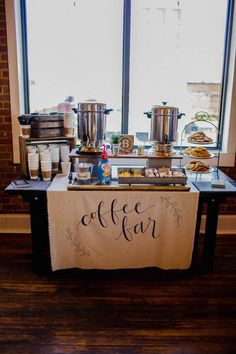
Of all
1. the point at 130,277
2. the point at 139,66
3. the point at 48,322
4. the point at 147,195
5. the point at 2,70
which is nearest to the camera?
the point at 48,322

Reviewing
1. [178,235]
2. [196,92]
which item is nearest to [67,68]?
[196,92]

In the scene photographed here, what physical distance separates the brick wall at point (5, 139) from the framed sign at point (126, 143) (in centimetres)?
110

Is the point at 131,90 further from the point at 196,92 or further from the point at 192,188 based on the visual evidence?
the point at 192,188

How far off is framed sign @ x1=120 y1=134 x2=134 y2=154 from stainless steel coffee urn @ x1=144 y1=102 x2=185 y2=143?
174 millimetres

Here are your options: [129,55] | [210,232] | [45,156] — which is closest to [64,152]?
[45,156]

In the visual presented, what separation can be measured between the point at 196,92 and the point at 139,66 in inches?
22.8

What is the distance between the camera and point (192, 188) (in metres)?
2.45

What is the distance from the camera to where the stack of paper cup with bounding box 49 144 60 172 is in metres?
2.62

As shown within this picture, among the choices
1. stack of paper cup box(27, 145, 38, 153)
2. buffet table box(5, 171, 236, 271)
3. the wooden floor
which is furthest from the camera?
stack of paper cup box(27, 145, 38, 153)

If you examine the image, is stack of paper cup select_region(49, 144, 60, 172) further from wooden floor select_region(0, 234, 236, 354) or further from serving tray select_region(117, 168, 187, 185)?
wooden floor select_region(0, 234, 236, 354)

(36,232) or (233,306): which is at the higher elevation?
(36,232)

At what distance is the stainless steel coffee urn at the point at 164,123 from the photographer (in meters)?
2.48

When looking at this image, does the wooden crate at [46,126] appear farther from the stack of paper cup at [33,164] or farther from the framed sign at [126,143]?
the framed sign at [126,143]

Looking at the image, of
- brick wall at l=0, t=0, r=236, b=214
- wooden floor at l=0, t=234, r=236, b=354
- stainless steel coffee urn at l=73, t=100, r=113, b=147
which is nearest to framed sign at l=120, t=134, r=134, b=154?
stainless steel coffee urn at l=73, t=100, r=113, b=147
